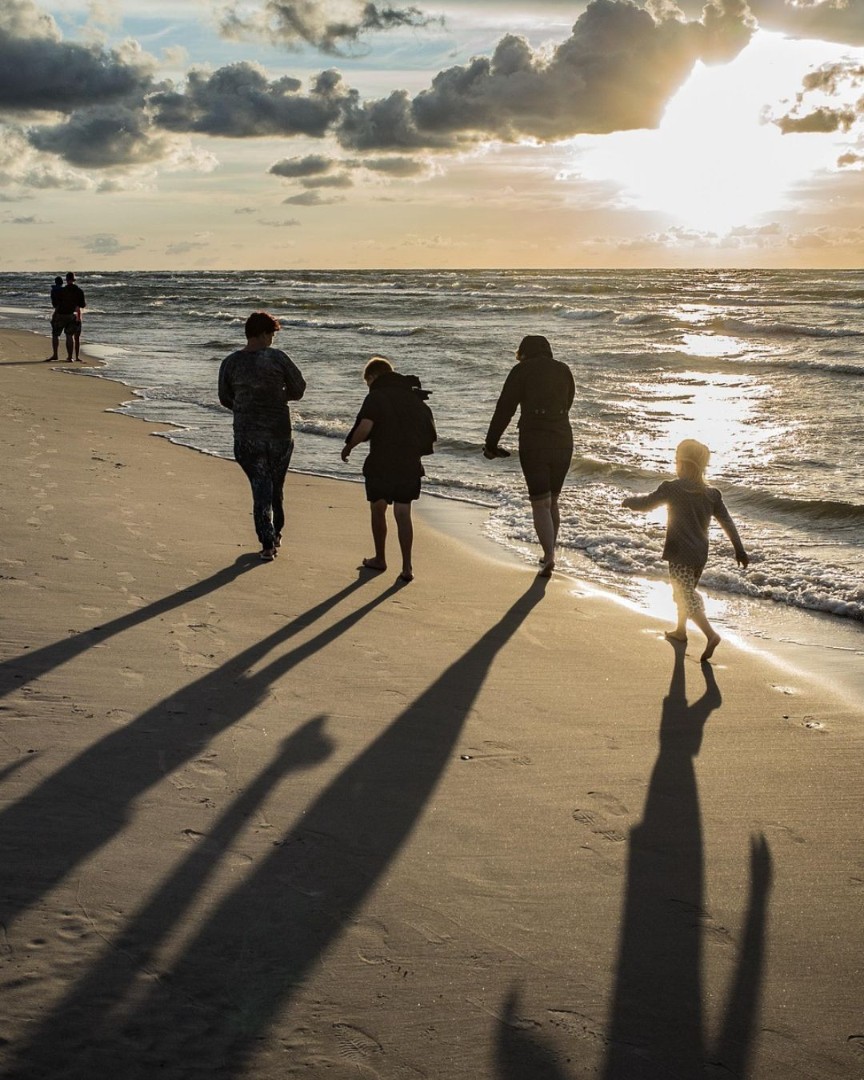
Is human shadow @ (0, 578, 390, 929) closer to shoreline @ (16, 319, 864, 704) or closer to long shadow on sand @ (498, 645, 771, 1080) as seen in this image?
long shadow on sand @ (498, 645, 771, 1080)

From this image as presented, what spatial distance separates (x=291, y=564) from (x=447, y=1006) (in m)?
4.87

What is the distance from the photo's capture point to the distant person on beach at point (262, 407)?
7344 millimetres

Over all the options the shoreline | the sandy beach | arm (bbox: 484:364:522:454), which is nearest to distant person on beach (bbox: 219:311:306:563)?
the sandy beach

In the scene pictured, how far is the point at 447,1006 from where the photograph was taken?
108 inches

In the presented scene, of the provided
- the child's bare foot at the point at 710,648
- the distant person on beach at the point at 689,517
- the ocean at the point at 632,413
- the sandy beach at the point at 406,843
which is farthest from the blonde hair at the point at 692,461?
the ocean at the point at 632,413

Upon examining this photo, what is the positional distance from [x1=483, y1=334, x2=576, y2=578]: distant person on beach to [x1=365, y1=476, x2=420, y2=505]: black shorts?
0.69 m

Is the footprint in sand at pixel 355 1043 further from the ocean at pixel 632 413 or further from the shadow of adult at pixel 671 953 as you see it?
the ocean at pixel 632 413

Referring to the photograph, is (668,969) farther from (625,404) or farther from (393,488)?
(625,404)

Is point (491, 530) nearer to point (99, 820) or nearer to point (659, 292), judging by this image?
point (99, 820)

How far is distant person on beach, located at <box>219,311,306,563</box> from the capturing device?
289 inches

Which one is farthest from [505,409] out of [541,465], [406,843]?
[406,843]

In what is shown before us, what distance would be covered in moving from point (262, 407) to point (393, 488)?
114cm

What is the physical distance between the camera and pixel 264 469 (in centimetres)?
752

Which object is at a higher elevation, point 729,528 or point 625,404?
point 625,404
